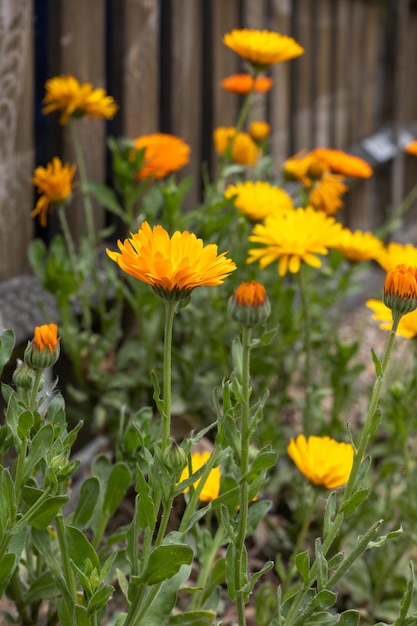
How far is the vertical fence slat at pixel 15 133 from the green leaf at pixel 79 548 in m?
1.18

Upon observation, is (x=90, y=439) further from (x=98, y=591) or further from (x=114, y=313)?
(x=98, y=591)

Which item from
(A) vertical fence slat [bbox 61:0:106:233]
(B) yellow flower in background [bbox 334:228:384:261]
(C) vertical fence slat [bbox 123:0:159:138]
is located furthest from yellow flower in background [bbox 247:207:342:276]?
(C) vertical fence slat [bbox 123:0:159:138]

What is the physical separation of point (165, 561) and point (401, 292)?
16.5 inches

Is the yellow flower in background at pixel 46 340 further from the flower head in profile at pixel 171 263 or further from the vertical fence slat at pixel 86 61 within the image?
the vertical fence slat at pixel 86 61

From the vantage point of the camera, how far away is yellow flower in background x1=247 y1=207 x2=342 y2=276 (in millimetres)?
1742

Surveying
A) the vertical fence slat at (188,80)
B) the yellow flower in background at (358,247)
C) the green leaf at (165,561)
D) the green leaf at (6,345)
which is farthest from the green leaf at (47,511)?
the vertical fence slat at (188,80)

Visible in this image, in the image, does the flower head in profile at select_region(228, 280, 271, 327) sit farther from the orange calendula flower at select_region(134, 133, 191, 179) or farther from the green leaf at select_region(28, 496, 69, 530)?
the orange calendula flower at select_region(134, 133, 191, 179)

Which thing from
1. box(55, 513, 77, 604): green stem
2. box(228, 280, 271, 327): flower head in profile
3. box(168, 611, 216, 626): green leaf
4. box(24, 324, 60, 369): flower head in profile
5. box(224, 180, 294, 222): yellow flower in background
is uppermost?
box(228, 280, 271, 327): flower head in profile

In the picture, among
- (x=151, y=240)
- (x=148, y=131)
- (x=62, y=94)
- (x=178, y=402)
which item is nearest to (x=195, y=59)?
(x=148, y=131)

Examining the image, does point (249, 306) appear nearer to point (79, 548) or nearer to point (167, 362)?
point (167, 362)

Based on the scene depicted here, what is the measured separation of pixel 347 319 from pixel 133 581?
10.8 ft

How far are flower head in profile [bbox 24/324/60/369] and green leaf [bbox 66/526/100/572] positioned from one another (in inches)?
8.5

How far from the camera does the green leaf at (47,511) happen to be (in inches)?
44.8

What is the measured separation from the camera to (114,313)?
7.60ft
